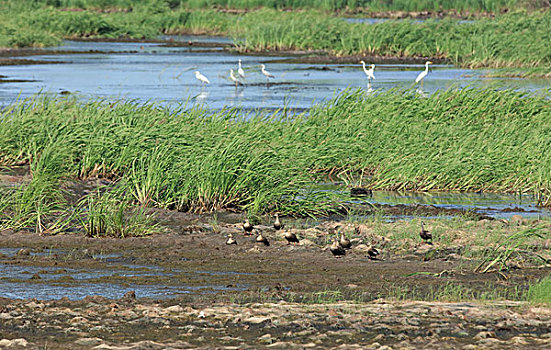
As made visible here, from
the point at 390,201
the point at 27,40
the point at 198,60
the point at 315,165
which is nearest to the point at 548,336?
the point at 390,201

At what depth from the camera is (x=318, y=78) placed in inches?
1326

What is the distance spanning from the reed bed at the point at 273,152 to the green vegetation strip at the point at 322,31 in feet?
58.1

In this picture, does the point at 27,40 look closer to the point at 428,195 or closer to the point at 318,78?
the point at 318,78

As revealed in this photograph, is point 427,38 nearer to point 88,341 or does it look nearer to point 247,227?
point 247,227

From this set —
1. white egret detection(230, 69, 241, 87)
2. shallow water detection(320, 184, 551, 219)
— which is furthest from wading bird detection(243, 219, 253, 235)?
white egret detection(230, 69, 241, 87)

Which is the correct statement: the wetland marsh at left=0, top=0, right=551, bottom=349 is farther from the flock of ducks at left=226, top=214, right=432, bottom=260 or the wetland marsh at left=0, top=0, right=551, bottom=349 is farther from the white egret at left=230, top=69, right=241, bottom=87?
the white egret at left=230, top=69, right=241, bottom=87

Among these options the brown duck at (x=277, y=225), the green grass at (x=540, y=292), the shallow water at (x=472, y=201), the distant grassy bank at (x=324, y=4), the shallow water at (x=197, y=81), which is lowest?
the shallow water at (x=197, y=81)

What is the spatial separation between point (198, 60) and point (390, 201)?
94.9ft

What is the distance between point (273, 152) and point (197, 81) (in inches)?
800

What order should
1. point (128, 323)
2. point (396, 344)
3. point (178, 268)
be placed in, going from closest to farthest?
point (396, 344)
point (128, 323)
point (178, 268)

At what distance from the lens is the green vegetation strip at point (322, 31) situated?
1361 inches

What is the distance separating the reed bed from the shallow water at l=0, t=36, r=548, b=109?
252 inches

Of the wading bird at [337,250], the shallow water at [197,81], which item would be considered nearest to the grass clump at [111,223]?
the wading bird at [337,250]

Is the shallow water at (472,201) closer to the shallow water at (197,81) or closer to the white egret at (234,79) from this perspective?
the shallow water at (197,81)
